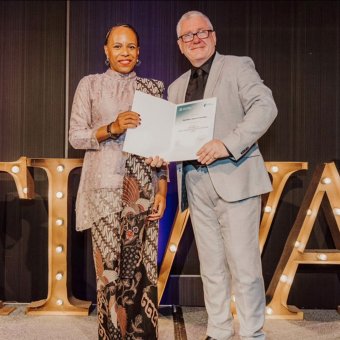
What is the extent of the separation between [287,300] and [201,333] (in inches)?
32.2

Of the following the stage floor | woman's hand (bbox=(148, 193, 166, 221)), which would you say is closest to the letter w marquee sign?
the stage floor

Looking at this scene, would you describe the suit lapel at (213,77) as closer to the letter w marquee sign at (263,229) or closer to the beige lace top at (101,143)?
the beige lace top at (101,143)

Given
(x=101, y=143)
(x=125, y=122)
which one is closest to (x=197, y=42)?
(x=125, y=122)

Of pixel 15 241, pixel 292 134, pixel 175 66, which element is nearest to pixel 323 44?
pixel 292 134

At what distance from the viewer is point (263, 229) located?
2.88m

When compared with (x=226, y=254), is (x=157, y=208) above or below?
above

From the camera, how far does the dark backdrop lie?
3.09 meters

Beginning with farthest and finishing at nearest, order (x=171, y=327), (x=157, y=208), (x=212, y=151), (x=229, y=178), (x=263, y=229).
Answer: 1. (x=263, y=229)
2. (x=171, y=327)
3. (x=157, y=208)
4. (x=229, y=178)
5. (x=212, y=151)

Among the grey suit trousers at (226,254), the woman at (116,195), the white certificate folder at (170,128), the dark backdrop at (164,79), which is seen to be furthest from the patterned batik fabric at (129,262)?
the dark backdrop at (164,79)

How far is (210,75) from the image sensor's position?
2154 millimetres

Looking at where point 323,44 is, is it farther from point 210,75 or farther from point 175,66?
point 210,75

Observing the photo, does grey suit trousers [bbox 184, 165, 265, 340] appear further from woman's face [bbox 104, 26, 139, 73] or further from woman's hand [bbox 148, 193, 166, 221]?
woman's face [bbox 104, 26, 139, 73]

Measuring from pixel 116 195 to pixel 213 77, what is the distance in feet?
2.22

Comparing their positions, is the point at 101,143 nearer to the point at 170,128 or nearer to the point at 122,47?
the point at 170,128
